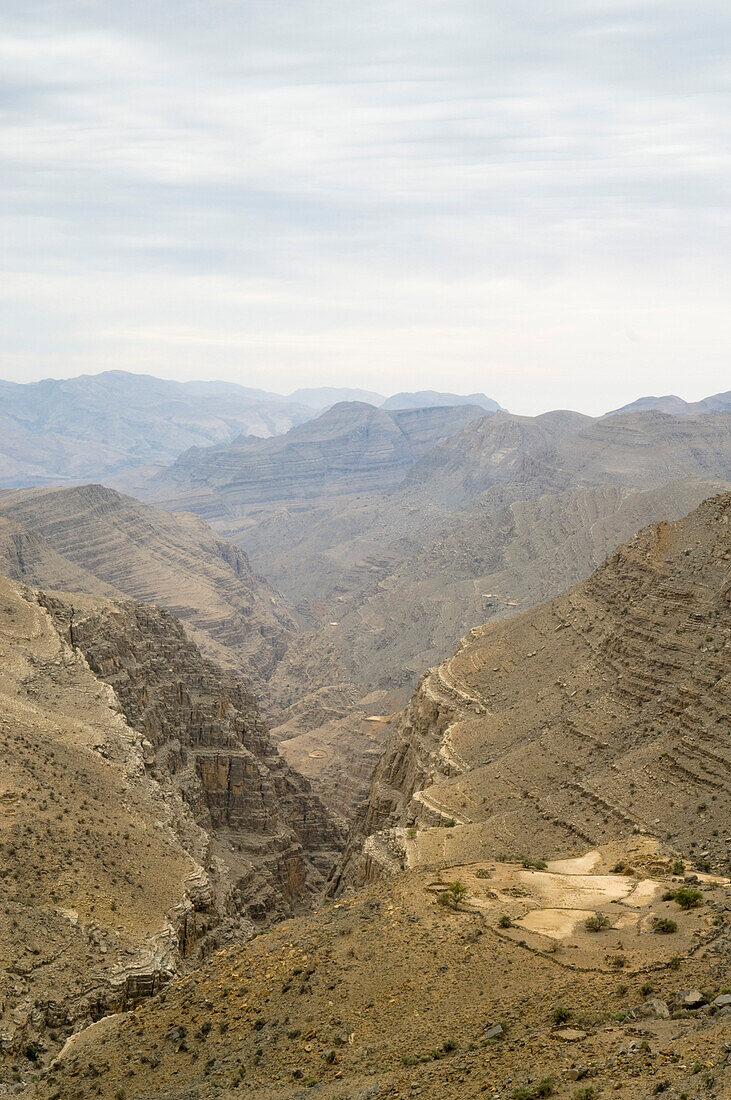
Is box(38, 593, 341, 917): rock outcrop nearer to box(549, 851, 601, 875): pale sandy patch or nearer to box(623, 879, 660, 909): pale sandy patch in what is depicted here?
box(549, 851, 601, 875): pale sandy patch

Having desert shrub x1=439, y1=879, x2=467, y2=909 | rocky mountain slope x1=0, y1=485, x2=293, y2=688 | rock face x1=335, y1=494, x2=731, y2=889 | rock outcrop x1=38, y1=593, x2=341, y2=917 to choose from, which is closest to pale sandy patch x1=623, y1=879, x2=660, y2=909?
rock face x1=335, y1=494, x2=731, y2=889

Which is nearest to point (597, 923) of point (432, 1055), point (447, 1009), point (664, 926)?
point (664, 926)

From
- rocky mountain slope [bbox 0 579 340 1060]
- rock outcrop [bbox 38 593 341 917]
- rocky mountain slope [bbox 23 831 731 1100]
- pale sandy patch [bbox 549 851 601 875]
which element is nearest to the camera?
rocky mountain slope [bbox 23 831 731 1100]

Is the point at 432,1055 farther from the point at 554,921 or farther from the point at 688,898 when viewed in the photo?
the point at 688,898

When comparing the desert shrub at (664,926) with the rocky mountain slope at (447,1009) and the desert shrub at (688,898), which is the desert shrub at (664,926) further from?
the desert shrub at (688,898)

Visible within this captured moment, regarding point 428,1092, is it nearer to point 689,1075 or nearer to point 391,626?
Answer: point 689,1075

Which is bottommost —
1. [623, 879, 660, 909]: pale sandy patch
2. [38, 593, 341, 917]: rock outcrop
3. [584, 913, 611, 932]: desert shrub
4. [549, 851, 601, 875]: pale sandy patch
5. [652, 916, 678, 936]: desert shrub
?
[38, 593, 341, 917]: rock outcrop

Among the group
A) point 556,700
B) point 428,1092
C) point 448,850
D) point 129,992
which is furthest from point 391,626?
point 428,1092
